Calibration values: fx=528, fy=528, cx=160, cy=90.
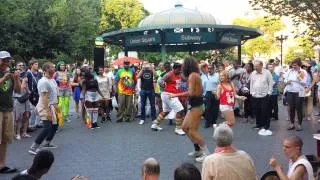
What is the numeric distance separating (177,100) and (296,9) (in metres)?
6.83

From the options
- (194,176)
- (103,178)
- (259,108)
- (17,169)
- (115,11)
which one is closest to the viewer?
(194,176)

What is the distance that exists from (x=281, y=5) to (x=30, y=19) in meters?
18.5

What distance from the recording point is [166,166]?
9031 mm

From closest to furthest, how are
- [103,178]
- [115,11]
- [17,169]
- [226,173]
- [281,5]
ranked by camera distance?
1. [226,173]
2. [103,178]
3. [17,169]
4. [281,5]
5. [115,11]

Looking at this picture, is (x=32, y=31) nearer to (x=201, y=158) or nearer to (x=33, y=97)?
(x=33, y=97)

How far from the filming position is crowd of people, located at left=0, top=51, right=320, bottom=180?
17.9ft

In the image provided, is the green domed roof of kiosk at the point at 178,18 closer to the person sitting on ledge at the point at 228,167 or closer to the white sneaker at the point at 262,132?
the white sneaker at the point at 262,132

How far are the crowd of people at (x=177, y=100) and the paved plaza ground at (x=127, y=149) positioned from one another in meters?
0.35

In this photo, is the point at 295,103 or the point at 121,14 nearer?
the point at 295,103

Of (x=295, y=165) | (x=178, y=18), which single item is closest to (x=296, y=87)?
(x=295, y=165)

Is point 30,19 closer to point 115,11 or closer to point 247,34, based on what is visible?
point 247,34

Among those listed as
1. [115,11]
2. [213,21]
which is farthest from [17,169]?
[115,11]

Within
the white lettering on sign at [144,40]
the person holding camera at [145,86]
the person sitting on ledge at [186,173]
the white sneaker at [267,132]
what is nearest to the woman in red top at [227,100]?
the white sneaker at [267,132]

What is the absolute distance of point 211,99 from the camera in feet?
49.0
